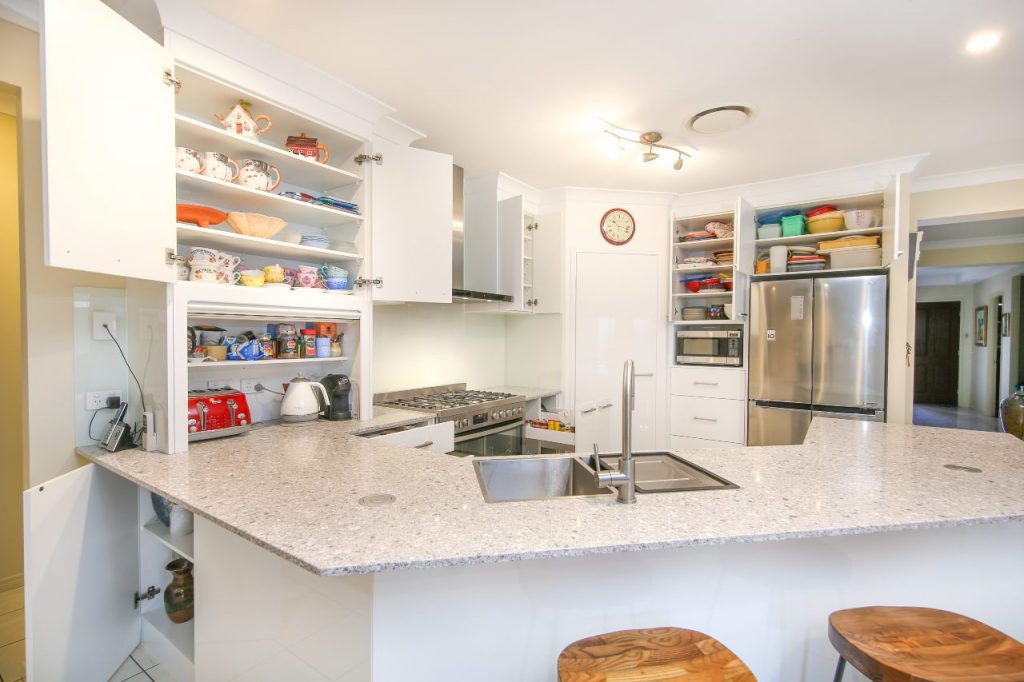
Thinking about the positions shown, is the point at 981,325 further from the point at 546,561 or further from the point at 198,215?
the point at 198,215

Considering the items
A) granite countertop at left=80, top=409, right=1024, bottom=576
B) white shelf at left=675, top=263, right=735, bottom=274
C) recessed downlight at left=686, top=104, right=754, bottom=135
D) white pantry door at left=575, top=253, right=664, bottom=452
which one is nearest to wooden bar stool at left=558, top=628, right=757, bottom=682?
granite countertop at left=80, top=409, right=1024, bottom=576

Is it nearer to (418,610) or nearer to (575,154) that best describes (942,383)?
(575,154)

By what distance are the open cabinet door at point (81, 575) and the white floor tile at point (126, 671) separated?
0.02 meters

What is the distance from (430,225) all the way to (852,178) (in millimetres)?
2813

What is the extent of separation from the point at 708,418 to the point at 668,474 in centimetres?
231

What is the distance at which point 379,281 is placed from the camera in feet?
7.18

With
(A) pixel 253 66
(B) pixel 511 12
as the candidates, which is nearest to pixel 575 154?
(B) pixel 511 12

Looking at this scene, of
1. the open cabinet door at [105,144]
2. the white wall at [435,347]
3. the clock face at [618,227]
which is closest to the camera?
the open cabinet door at [105,144]

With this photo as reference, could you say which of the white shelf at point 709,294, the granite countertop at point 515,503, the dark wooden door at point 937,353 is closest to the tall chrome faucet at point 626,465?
the granite countertop at point 515,503

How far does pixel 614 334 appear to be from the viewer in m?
3.59

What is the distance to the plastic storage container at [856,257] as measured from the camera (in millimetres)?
3084

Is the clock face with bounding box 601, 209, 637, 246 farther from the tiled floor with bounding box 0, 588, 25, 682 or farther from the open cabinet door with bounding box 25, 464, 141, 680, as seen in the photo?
the tiled floor with bounding box 0, 588, 25, 682

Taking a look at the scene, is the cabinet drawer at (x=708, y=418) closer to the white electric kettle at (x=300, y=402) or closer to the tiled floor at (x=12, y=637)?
the white electric kettle at (x=300, y=402)

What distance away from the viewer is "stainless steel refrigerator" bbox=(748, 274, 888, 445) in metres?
3.03
